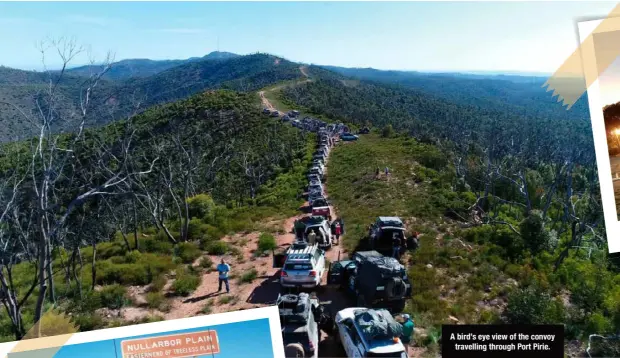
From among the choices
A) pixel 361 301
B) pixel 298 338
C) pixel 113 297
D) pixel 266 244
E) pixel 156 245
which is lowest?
pixel 361 301

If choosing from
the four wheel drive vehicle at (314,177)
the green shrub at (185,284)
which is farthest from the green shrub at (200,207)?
the green shrub at (185,284)

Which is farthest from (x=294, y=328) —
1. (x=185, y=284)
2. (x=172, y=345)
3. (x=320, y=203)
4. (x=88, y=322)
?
(x=320, y=203)

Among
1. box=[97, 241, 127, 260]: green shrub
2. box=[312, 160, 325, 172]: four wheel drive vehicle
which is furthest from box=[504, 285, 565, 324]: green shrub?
box=[312, 160, 325, 172]: four wheel drive vehicle

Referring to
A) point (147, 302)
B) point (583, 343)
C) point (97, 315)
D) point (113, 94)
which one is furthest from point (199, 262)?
point (583, 343)

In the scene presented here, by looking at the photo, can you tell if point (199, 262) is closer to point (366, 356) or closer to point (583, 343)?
point (366, 356)

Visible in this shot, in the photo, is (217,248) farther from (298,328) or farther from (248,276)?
(298,328)

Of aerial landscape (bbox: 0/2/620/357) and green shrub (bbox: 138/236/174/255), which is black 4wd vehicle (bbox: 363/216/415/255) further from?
green shrub (bbox: 138/236/174/255)

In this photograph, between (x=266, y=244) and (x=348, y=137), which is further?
(x=348, y=137)
